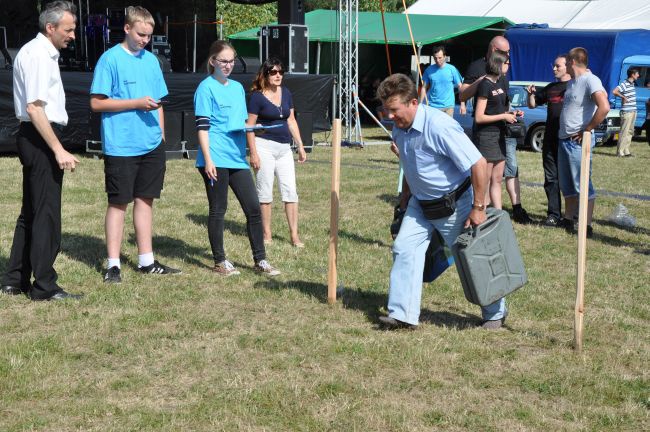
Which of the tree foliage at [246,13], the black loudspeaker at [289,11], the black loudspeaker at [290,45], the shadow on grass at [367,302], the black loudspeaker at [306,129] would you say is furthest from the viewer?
the tree foliage at [246,13]

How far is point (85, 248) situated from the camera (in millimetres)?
7871

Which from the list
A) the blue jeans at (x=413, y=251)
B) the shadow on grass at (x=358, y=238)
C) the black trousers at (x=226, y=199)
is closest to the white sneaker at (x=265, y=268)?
the black trousers at (x=226, y=199)

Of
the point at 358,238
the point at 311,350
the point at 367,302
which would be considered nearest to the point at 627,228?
the point at 358,238

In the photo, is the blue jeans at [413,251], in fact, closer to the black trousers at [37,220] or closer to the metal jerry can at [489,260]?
the metal jerry can at [489,260]

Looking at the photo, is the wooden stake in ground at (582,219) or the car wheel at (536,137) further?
the car wheel at (536,137)

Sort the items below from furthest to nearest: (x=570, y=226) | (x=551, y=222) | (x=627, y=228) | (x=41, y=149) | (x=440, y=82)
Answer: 1. (x=440, y=82)
2. (x=551, y=222)
3. (x=627, y=228)
4. (x=570, y=226)
5. (x=41, y=149)

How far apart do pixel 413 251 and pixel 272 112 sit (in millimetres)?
2604

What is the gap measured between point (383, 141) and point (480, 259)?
1312cm

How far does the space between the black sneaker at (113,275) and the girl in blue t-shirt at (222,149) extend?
758 millimetres

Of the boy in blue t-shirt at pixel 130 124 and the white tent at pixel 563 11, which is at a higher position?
the white tent at pixel 563 11

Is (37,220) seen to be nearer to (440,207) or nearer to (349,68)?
(440,207)

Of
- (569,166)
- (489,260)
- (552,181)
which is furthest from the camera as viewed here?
(552,181)

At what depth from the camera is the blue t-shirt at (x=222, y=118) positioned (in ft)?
22.0

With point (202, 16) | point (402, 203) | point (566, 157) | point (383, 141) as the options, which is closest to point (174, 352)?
point (402, 203)
